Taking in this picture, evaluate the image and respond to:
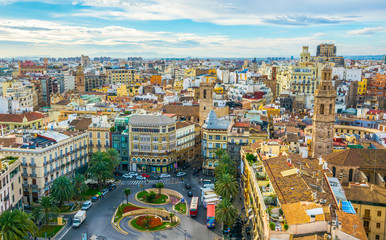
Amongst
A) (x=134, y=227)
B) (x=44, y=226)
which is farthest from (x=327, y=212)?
(x=44, y=226)

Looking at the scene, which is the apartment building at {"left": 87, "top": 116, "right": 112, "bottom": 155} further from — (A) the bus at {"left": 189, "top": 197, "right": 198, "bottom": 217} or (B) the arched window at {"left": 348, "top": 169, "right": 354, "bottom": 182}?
(B) the arched window at {"left": 348, "top": 169, "right": 354, "bottom": 182}

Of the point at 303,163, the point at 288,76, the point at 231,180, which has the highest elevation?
the point at 288,76

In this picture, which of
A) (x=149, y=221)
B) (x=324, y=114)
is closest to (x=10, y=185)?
(x=149, y=221)

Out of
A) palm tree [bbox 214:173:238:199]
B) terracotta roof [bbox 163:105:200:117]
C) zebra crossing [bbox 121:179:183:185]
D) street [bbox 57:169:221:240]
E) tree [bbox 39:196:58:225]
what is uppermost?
terracotta roof [bbox 163:105:200:117]

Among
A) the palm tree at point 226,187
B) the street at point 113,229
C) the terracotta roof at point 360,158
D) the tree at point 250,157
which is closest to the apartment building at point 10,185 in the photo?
the street at point 113,229

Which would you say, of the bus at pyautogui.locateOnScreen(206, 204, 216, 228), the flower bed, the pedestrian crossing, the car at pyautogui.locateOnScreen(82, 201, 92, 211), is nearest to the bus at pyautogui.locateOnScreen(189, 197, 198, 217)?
the bus at pyautogui.locateOnScreen(206, 204, 216, 228)

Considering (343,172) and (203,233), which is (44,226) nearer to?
(203,233)
